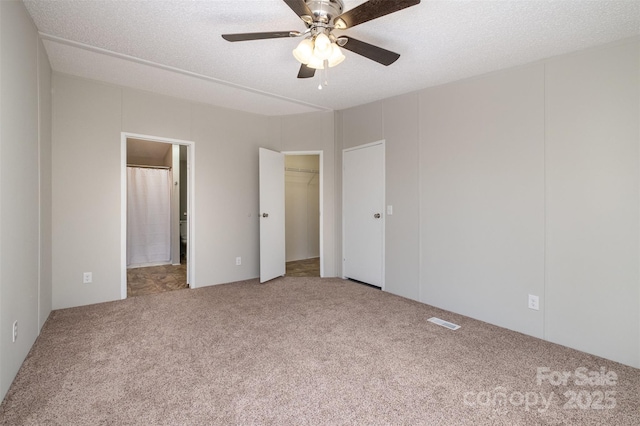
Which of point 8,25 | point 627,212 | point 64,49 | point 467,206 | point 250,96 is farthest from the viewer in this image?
point 250,96

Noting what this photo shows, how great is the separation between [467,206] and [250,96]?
9.29 feet

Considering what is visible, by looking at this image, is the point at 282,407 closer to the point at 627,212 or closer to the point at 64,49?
the point at 627,212

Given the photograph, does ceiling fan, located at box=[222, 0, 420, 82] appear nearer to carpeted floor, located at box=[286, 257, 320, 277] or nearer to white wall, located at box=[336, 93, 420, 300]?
white wall, located at box=[336, 93, 420, 300]

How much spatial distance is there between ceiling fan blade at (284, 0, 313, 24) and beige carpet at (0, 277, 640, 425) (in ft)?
7.14

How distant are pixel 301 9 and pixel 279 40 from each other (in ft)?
2.64

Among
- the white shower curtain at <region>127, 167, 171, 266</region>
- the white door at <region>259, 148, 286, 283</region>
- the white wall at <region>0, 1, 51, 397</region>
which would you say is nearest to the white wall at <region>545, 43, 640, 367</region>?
the white door at <region>259, 148, 286, 283</region>

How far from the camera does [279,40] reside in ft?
8.01

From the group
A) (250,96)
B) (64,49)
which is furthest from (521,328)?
(64,49)

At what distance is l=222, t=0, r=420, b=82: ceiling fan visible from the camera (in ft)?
5.43

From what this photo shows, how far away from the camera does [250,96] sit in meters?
3.84

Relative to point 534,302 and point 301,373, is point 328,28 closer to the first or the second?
point 301,373

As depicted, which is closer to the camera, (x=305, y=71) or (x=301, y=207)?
(x=305, y=71)

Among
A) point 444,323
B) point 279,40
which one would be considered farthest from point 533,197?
point 279,40

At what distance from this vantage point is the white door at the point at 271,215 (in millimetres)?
4344
